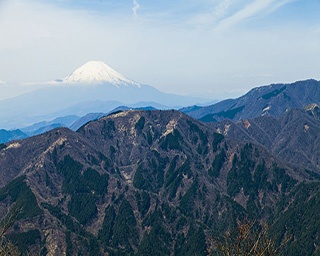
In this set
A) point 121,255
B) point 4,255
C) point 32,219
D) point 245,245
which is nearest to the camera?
point 245,245

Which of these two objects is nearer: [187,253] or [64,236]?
[64,236]

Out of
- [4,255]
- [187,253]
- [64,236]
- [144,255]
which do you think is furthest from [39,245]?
[4,255]

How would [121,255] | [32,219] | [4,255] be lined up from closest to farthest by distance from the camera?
1. [4,255]
2. [121,255]
3. [32,219]

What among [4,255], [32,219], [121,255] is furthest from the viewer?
[32,219]

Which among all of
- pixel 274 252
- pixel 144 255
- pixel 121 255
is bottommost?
pixel 144 255

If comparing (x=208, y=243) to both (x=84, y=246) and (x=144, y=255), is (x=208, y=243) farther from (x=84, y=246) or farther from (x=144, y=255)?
(x=84, y=246)

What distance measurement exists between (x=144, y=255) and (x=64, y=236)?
1855 inches

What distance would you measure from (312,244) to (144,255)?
92.8 metres

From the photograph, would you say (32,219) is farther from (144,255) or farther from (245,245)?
(245,245)

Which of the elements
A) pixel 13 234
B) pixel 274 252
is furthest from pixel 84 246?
pixel 274 252

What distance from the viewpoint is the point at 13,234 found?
176000mm

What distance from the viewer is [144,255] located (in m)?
198

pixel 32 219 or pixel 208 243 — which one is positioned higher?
pixel 32 219

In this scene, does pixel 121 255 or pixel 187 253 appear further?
pixel 187 253
